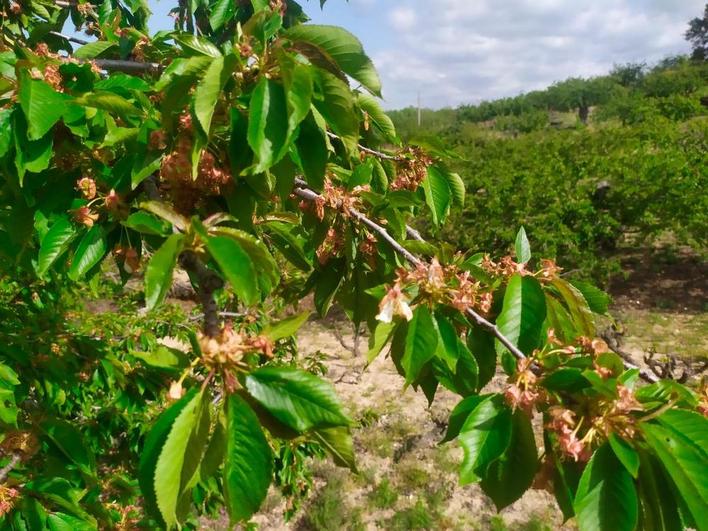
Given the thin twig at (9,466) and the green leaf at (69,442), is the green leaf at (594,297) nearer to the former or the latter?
the green leaf at (69,442)

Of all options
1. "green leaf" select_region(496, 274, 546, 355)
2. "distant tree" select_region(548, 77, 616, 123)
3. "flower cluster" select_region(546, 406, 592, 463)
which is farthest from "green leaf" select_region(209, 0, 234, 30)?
"distant tree" select_region(548, 77, 616, 123)

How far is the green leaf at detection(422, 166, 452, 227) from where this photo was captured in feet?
5.12

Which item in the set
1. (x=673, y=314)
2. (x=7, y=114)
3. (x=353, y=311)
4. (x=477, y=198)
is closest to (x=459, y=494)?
(x=353, y=311)

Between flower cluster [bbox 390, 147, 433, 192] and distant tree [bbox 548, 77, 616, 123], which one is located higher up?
distant tree [bbox 548, 77, 616, 123]

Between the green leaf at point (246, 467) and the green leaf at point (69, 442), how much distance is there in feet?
3.39

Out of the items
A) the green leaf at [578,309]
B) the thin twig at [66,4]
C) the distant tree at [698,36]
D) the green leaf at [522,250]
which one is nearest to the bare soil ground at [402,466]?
the green leaf at [522,250]

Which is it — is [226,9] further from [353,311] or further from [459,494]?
[459,494]

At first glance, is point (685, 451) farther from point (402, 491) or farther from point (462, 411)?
point (402, 491)

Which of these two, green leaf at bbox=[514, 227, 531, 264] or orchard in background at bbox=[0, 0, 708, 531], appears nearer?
orchard in background at bbox=[0, 0, 708, 531]

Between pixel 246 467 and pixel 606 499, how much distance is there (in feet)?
1.72

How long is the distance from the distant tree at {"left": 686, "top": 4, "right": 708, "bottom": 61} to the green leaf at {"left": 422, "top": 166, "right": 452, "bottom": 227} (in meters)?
43.9

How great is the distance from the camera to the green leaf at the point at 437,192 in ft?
5.12

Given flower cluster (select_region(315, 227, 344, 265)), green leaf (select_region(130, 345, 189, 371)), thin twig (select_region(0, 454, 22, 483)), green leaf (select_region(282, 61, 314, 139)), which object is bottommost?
thin twig (select_region(0, 454, 22, 483))

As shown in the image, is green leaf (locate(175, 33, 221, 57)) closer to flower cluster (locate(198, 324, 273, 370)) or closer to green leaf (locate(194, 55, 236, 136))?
green leaf (locate(194, 55, 236, 136))
